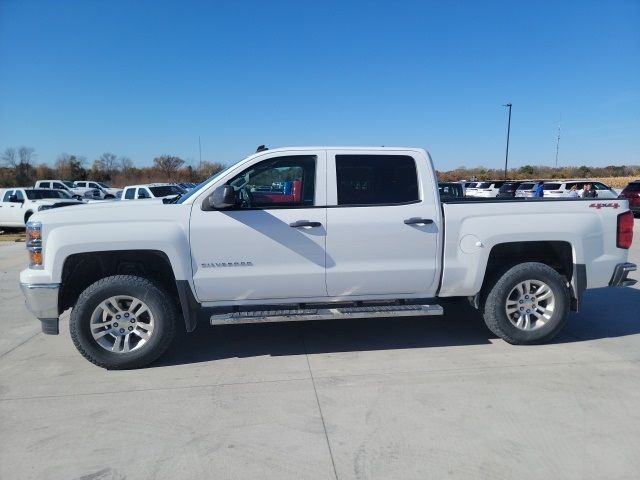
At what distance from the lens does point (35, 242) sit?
14.2 feet

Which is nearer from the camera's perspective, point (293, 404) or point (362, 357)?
point (293, 404)

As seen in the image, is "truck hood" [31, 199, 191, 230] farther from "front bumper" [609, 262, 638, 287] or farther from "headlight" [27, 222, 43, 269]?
"front bumper" [609, 262, 638, 287]

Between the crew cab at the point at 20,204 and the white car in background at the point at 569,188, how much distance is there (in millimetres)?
21550

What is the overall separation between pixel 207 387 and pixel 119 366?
3.18 feet

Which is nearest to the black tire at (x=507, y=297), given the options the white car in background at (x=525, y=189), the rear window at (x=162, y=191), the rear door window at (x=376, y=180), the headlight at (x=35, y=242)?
the rear door window at (x=376, y=180)

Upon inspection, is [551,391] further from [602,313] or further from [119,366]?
[119,366]

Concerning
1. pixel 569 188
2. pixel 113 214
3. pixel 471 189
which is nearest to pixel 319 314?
pixel 113 214

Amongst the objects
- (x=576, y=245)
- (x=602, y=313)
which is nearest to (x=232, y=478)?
(x=576, y=245)

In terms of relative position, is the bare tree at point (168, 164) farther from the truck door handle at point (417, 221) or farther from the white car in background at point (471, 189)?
the truck door handle at point (417, 221)

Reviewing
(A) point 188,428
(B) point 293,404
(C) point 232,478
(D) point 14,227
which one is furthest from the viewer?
(D) point 14,227

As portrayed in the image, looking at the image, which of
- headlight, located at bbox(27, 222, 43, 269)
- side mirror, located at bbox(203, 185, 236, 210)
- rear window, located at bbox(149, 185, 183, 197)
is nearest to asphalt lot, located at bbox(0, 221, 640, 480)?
headlight, located at bbox(27, 222, 43, 269)

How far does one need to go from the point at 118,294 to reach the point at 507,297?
3.79 metres

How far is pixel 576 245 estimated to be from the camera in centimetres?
492

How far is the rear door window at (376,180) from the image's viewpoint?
4.73m
